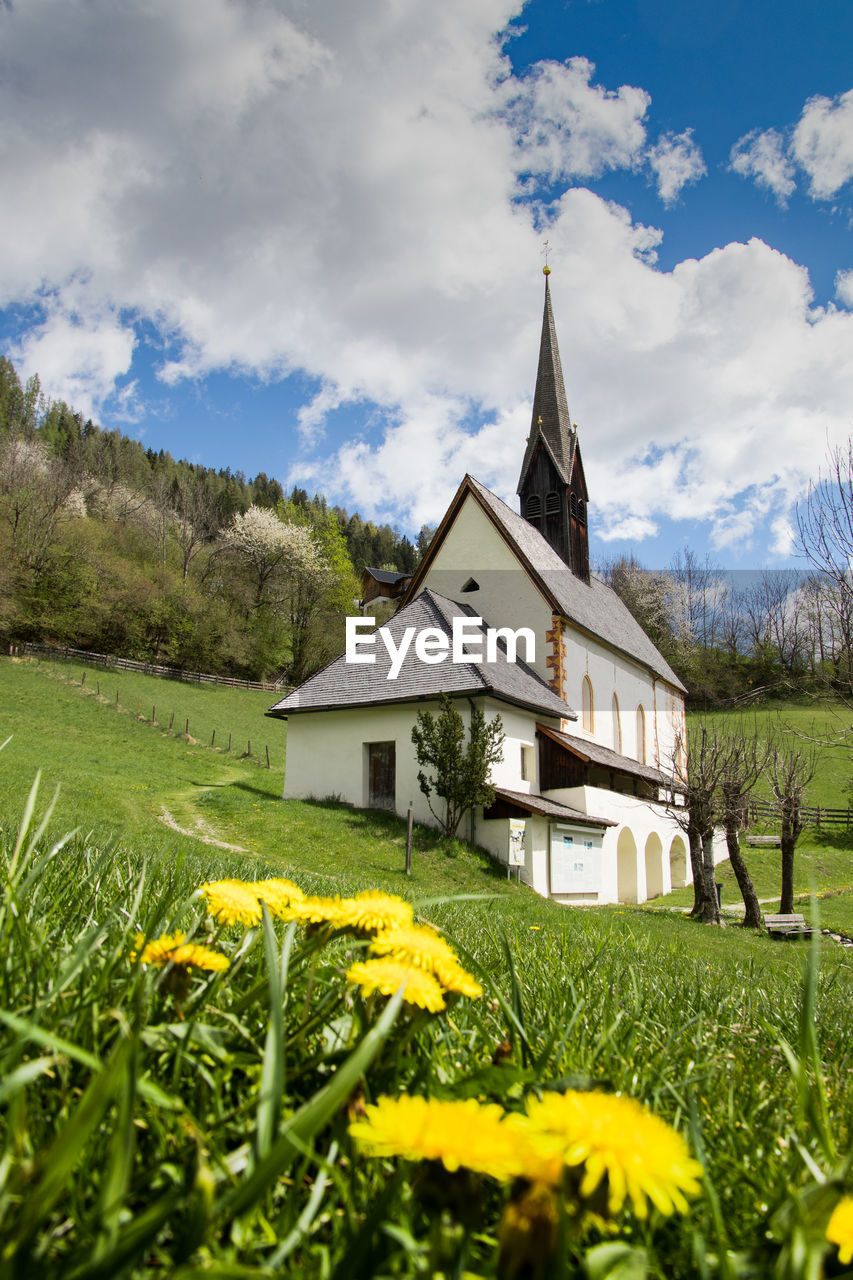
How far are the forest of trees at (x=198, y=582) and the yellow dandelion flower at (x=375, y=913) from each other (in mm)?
34111

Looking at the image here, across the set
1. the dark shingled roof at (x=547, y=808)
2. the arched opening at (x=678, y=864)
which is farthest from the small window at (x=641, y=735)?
the dark shingled roof at (x=547, y=808)

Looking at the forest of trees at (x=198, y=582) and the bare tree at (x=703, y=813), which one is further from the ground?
the forest of trees at (x=198, y=582)

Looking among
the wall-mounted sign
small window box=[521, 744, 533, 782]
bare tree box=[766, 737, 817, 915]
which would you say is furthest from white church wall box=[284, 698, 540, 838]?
bare tree box=[766, 737, 817, 915]

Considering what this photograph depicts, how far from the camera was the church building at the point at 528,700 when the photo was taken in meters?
20.0

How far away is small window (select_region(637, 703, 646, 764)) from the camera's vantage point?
1342 inches

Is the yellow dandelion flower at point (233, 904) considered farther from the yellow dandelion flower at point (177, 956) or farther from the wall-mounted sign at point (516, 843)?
the wall-mounted sign at point (516, 843)

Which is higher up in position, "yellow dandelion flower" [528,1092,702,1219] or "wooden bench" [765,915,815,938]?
"yellow dandelion flower" [528,1092,702,1219]

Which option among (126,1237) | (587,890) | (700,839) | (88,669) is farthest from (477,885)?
(88,669)

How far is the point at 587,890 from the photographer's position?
20.3 meters

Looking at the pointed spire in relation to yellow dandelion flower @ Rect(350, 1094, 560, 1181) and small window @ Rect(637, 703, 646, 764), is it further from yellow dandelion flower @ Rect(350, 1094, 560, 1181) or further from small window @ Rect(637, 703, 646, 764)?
yellow dandelion flower @ Rect(350, 1094, 560, 1181)

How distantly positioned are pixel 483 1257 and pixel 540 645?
2477cm

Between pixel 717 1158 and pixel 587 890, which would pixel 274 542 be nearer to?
pixel 587 890

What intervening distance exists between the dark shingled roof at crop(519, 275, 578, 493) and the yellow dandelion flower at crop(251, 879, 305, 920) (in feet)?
103

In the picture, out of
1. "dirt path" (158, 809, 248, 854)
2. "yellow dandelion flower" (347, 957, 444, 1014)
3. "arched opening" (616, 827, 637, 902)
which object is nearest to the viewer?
"yellow dandelion flower" (347, 957, 444, 1014)
